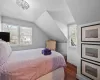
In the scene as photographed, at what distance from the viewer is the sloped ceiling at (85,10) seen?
5.62 feet

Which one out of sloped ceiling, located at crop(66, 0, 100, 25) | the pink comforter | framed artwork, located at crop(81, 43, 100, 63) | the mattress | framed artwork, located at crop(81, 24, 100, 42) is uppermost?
sloped ceiling, located at crop(66, 0, 100, 25)

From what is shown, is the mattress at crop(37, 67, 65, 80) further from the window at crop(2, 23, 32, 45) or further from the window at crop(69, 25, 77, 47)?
A: the window at crop(2, 23, 32, 45)

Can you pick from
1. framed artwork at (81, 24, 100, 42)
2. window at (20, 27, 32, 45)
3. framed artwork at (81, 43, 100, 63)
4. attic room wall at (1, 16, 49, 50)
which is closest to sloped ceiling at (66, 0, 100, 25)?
framed artwork at (81, 24, 100, 42)

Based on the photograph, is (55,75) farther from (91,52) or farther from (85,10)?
(85,10)

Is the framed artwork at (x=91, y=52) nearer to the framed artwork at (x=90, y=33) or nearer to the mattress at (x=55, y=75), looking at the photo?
the framed artwork at (x=90, y=33)

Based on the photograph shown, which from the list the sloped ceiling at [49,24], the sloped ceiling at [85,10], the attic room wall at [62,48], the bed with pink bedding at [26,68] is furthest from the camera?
the attic room wall at [62,48]

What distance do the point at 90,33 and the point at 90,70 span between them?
3.10ft

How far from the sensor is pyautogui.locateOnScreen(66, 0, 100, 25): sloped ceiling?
1714 millimetres

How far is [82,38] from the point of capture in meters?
2.22

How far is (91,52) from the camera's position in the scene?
6.47ft

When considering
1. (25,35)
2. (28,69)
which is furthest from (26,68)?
(25,35)

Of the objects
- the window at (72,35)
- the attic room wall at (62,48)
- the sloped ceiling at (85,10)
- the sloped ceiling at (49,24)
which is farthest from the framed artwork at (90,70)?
the attic room wall at (62,48)

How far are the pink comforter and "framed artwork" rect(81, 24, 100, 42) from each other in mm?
1039

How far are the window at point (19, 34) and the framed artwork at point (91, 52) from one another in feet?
10.6
